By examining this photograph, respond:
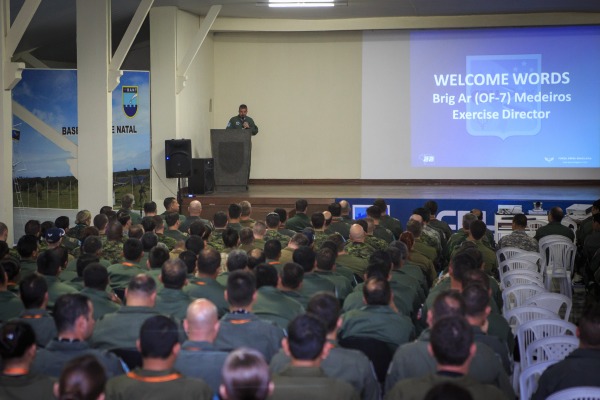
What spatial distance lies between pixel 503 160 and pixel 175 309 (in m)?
12.0

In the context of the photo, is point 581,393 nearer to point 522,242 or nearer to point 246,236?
point 246,236

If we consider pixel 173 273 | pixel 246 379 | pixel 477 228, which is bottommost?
pixel 246 379

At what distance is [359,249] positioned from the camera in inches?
320

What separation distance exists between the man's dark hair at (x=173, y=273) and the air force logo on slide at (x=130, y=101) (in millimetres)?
8290

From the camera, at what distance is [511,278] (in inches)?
289

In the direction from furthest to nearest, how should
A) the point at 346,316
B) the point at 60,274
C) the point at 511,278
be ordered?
the point at 511,278, the point at 60,274, the point at 346,316

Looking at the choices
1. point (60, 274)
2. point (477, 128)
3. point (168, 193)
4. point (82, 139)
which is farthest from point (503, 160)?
point (60, 274)

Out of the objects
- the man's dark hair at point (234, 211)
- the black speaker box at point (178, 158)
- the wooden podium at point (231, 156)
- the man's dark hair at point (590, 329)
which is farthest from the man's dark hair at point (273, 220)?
the wooden podium at point (231, 156)

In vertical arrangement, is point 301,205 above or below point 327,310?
above

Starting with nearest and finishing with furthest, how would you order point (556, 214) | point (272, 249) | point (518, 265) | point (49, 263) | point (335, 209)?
point (49, 263) < point (272, 249) < point (518, 265) < point (556, 214) < point (335, 209)

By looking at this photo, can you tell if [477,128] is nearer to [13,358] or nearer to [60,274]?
[60,274]

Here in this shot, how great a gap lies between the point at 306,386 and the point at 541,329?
8.24ft

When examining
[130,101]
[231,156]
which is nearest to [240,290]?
[130,101]

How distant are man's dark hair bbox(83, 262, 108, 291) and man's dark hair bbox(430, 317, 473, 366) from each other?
2.48 m
